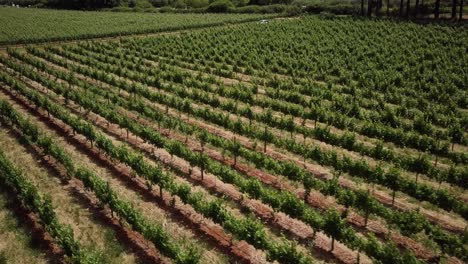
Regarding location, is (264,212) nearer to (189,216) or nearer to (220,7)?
(189,216)

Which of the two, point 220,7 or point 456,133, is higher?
point 220,7

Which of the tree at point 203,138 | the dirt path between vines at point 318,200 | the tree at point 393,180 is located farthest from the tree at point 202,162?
the tree at point 393,180

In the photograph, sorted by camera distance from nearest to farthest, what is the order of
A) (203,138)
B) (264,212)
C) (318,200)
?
(264,212), (318,200), (203,138)

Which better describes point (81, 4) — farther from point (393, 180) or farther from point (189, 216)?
point (393, 180)

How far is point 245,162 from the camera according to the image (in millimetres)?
23203

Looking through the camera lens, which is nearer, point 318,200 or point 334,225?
point 334,225

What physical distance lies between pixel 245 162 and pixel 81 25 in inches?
2871

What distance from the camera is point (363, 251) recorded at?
15.9m

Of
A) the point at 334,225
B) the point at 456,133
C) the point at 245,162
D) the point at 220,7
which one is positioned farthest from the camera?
the point at 220,7

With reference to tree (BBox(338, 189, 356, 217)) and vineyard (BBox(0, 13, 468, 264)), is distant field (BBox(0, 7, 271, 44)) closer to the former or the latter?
vineyard (BBox(0, 13, 468, 264))

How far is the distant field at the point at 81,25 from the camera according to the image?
70.4m

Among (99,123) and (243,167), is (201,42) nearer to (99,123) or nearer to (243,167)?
(99,123)

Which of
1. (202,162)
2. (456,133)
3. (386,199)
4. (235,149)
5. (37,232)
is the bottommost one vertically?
(37,232)

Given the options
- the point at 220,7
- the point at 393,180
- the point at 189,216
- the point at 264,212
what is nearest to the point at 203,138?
the point at 189,216
